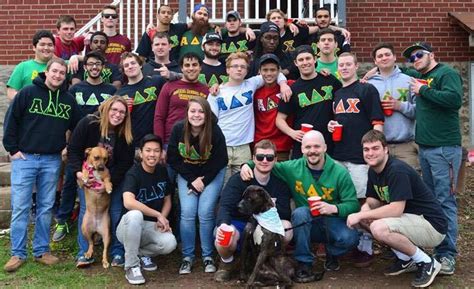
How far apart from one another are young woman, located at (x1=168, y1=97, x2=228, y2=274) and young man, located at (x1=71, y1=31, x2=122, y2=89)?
1521 mm

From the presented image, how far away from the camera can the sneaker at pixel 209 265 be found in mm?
5672

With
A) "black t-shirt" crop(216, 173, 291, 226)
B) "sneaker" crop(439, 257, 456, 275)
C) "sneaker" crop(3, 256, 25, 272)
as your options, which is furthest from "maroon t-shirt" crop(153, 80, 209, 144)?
"sneaker" crop(439, 257, 456, 275)

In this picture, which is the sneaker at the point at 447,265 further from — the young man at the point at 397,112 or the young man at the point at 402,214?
the young man at the point at 397,112

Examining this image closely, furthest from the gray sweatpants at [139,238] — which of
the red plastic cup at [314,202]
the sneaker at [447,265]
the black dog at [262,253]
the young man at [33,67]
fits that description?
the sneaker at [447,265]

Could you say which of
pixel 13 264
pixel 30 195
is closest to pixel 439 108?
pixel 30 195

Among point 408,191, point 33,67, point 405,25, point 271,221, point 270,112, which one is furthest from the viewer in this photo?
point 405,25

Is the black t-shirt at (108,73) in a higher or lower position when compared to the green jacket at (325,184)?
higher

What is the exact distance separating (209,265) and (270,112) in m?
1.78

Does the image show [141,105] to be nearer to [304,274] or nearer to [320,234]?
[320,234]

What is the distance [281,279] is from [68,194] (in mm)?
2707

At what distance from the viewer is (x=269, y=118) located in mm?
6336

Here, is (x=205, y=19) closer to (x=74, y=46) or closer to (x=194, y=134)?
(x=74, y=46)

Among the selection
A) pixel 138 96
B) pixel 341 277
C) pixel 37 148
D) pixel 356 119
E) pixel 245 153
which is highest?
pixel 138 96

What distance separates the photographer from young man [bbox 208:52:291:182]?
20.1 ft
